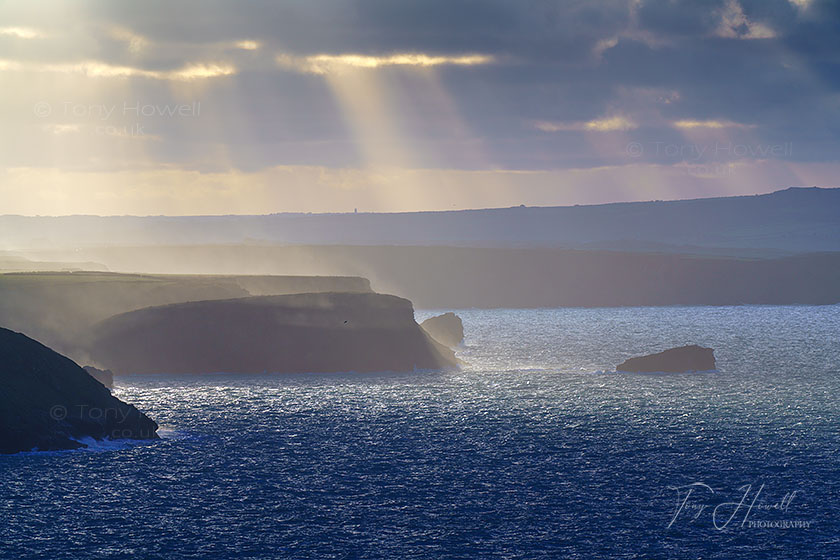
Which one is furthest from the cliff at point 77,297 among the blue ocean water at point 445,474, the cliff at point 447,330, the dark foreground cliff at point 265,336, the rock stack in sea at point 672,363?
the rock stack in sea at point 672,363

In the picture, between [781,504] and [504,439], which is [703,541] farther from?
[504,439]

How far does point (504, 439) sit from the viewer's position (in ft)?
200

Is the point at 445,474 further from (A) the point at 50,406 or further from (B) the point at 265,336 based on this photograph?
(B) the point at 265,336

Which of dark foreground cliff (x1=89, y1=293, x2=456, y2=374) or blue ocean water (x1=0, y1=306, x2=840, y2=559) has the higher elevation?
dark foreground cliff (x1=89, y1=293, x2=456, y2=374)

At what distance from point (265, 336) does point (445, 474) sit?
45.2m

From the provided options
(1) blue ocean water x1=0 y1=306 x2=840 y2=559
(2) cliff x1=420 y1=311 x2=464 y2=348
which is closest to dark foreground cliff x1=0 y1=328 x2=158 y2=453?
(1) blue ocean water x1=0 y1=306 x2=840 y2=559

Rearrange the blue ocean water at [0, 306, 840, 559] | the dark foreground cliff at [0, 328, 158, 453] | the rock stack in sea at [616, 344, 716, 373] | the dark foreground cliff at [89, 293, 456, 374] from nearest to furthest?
the blue ocean water at [0, 306, 840, 559]
the dark foreground cliff at [0, 328, 158, 453]
the dark foreground cliff at [89, 293, 456, 374]
the rock stack in sea at [616, 344, 716, 373]

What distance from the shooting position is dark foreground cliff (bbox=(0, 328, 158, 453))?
175 feet

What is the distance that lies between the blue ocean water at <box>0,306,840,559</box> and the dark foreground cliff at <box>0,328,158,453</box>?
1.51m

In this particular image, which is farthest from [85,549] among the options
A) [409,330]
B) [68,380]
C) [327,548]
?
[409,330]

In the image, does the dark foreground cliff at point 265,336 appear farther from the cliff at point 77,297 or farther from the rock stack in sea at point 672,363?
the rock stack in sea at point 672,363

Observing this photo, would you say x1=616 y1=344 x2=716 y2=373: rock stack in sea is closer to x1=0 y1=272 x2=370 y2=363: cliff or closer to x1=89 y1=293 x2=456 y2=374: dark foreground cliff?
x1=89 y1=293 x2=456 y2=374: dark foreground cliff

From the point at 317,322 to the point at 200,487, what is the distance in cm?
4724

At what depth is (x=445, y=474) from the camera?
51.1 metres
